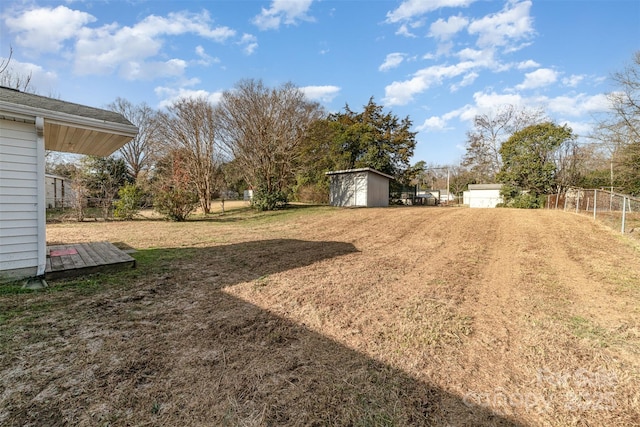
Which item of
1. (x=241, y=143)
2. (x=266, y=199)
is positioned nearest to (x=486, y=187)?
(x=266, y=199)

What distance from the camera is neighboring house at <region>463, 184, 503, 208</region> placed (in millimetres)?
26736

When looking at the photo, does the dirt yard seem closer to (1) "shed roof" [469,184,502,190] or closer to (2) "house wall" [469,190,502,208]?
(2) "house wall" [469,190,502,208]

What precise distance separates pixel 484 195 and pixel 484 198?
0.31 meters

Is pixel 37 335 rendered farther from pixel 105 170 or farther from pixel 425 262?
pixel 105 170

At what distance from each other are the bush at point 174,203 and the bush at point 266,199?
4.36 meters

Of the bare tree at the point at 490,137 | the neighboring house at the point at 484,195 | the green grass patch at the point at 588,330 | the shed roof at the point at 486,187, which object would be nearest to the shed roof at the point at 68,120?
the green grass patch at the point at 588,330

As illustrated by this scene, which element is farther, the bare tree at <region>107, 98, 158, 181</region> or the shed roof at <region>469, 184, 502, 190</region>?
the shed roof at <region>469, 184, 502, 190</region>

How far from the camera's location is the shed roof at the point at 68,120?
11.7 feet

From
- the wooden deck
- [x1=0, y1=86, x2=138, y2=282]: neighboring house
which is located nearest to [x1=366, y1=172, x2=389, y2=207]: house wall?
the wooden deck

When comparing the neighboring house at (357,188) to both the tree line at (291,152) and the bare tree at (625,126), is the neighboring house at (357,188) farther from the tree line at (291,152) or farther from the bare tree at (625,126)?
the bare tree at (625,126)

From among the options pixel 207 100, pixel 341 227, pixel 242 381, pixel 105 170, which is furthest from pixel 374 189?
pixel 105 170

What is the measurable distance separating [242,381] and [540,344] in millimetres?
2629

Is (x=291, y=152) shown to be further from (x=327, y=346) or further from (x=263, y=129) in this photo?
(x=327, y=346)

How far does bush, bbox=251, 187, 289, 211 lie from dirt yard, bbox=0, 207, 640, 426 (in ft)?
39.4
